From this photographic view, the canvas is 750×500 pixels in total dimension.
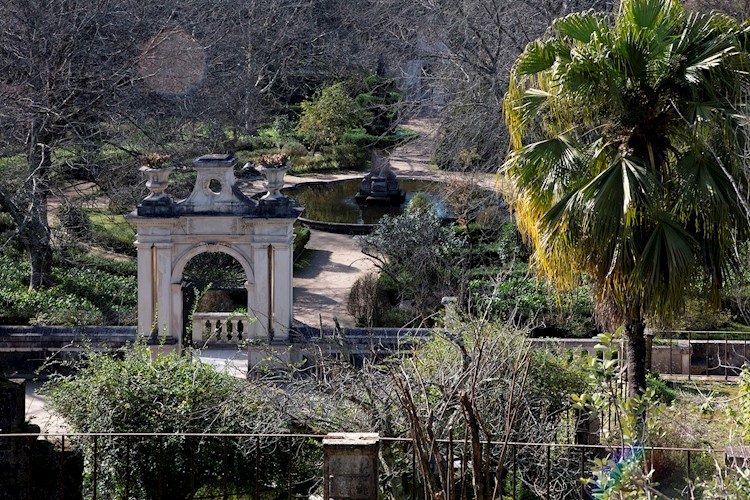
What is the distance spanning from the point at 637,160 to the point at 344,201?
65.1ft

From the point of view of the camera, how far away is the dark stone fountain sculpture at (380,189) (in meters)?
29.7

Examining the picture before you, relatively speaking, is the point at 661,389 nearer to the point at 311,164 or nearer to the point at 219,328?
the point at 219,328

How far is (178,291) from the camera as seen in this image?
14422 mm

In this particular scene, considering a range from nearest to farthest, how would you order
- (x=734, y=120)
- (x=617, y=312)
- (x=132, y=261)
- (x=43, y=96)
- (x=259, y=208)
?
(x=734, y=120)
(x=617, y=312)
(x=259, y=208)
(x=43, y=96)
(x=132, y=261)

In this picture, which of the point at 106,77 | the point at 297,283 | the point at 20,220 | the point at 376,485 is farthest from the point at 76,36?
the point at 376,485

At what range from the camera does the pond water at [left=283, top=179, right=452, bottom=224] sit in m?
27.1

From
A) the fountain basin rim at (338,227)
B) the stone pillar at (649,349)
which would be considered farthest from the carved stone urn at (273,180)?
the fountain basin rim at (338,227)

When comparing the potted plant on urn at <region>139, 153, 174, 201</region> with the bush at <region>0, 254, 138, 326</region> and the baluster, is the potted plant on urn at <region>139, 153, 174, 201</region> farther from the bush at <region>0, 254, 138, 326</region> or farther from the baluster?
the bush at <region>0, 254, 138, 326</region>

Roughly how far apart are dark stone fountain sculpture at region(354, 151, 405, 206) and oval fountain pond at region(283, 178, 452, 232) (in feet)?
0.62

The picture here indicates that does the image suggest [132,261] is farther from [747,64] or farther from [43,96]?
[747,64]

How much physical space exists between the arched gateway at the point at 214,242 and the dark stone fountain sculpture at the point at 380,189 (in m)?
15.3

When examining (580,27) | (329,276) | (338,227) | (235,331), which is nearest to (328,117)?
(338,227)

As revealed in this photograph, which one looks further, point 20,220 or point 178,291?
point 20,220

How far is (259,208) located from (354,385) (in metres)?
5.82
